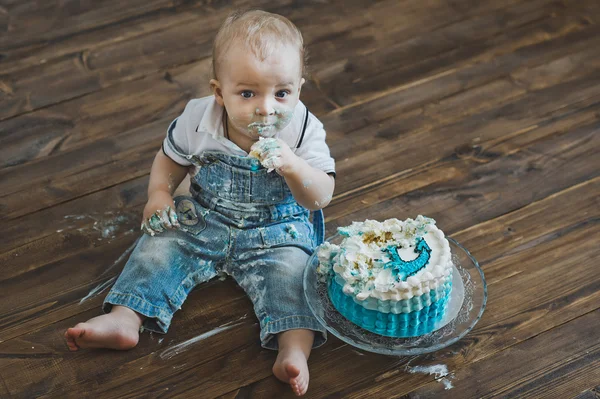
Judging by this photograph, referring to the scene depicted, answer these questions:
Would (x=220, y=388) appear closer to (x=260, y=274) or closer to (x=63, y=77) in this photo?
(x=260, y=274)

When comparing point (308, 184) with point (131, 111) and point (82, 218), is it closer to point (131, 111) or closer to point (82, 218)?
point (82, 218)

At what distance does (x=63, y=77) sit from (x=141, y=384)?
1025 millimetres

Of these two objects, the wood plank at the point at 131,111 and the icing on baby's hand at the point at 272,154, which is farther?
the wood plank at the point at 131,111

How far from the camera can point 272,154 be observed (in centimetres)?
135

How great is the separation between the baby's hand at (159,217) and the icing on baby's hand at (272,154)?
23 centimetres

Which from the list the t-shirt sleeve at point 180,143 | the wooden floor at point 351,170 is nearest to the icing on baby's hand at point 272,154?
the t-shirt sleeve at point 180,143

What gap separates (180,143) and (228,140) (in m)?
0.12

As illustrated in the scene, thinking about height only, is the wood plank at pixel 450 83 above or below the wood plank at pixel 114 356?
below

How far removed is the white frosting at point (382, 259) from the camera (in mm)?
1320

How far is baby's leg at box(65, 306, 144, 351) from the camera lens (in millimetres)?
1361

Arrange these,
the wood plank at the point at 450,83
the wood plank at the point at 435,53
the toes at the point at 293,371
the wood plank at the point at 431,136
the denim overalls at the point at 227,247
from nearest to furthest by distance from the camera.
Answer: the toes at the point at 293,371 < the denim overalls at the point at 227,247 < the wood plank at the point at 431,136 < the wood plank at the point at 450,83 < the wood plank at the point at 435,53

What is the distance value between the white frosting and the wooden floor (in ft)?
0.52

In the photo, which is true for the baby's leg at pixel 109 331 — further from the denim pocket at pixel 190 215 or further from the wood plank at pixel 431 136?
the wood plank at pixel 431 136

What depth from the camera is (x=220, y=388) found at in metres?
1.37
